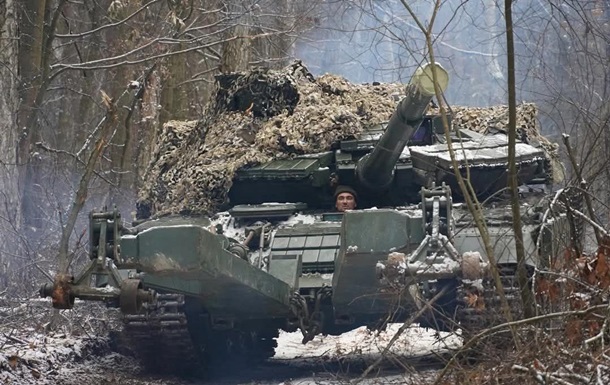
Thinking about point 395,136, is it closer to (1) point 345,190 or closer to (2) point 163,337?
(1) point 345,190

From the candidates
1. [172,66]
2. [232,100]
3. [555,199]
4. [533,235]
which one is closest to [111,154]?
[172,66]

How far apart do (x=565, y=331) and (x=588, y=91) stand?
2.51 meters

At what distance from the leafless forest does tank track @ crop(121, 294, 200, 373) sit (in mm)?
1116

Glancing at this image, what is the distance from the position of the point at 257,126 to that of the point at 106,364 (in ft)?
10.1

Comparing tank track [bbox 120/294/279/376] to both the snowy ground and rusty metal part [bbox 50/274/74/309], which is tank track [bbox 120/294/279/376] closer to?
the snowy ground

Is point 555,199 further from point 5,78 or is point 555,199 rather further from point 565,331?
point 5,78

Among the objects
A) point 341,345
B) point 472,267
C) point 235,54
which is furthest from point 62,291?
point 235,54

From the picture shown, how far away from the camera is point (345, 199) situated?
1129 centimetres

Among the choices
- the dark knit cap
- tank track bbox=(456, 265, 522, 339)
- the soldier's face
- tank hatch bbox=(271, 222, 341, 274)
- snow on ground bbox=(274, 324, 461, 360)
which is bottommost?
snow on ground bbox=(274, 324, 461, 360)

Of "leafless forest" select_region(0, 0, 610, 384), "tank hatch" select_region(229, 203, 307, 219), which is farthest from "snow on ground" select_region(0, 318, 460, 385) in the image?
"tank hatch" select_region(229, 203, 307, 219)

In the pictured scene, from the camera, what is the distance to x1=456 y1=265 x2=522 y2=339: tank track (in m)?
7.66

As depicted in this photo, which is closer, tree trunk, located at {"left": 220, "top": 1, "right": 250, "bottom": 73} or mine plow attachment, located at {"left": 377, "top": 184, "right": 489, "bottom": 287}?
mine plow attachment, located at {"left": 377, "top": 184, "right": 489, "bottom": 287}

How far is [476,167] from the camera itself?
10.8 metres

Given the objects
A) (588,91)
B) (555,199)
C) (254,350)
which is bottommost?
(254,350)
